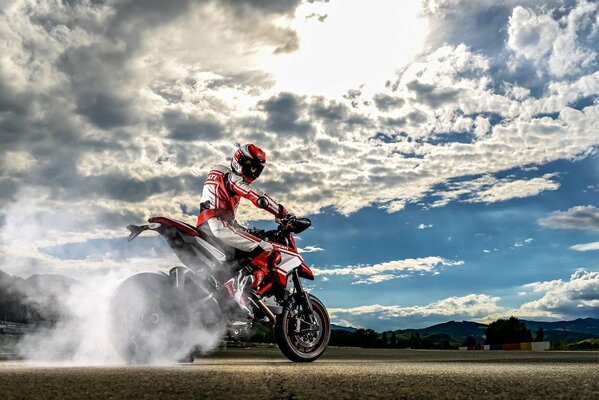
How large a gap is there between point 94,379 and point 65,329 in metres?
4.09

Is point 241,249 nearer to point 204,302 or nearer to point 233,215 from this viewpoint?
point 233,215

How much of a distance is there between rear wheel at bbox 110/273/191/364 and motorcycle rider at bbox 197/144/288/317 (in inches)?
33.9

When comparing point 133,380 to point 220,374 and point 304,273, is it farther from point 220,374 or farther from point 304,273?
point 304,273

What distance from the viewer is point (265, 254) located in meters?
8.79

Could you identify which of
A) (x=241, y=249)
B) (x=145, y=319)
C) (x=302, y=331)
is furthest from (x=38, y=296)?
(x=302, y=331)

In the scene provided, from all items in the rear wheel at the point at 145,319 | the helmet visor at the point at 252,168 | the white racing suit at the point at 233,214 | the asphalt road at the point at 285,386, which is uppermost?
the helmet visor at the point at 252,168

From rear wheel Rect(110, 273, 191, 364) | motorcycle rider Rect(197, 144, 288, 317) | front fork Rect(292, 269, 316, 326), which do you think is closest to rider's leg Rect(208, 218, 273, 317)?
motorcycle rider Rect(197, 144, 288, 317)

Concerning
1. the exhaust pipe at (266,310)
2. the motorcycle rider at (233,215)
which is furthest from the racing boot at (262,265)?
the exhaust pipe at (266,310)

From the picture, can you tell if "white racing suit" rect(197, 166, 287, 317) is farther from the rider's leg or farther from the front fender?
the front fender

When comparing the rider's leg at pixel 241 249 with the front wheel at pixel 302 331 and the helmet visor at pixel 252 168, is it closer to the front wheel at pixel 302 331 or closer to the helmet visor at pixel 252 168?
the front wheel at pixel 302 331

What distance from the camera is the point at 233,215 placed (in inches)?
350

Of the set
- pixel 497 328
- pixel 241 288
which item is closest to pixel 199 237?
pixel 241 288

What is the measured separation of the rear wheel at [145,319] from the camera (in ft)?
25.8

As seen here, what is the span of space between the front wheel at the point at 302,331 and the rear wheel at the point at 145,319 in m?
1.41
